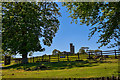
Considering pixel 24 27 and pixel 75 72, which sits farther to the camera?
pixel 24 27

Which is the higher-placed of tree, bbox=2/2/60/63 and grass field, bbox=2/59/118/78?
tree, bbox=2/2/60/63

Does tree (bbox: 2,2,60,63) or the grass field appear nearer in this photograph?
the grass field

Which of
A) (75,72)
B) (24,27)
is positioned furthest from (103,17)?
(24,27)

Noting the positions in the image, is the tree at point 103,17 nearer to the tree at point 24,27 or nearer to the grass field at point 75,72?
the grass field at point 75,72

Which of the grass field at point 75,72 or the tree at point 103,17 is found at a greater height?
the tree at point 103,17

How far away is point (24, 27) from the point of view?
32.2m

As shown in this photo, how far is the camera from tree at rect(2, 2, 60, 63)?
103ft

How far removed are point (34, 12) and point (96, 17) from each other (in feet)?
56.6

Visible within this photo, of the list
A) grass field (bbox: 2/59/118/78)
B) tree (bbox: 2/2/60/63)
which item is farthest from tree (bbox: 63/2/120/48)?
tree (bbox: 2/2/60/63)

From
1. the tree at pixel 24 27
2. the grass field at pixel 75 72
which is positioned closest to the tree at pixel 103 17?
the grass field at pixel 75 72

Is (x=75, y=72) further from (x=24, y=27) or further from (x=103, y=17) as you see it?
(x=24, y=27)

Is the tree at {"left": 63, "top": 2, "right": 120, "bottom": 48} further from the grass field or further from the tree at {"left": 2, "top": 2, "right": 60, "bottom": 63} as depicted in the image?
the tree at {"left": 2, "top": 2, "right": 60, "bottom": 63}

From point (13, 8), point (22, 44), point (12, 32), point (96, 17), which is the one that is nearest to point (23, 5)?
point (13, 8)

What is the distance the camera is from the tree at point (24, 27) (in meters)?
31.2
